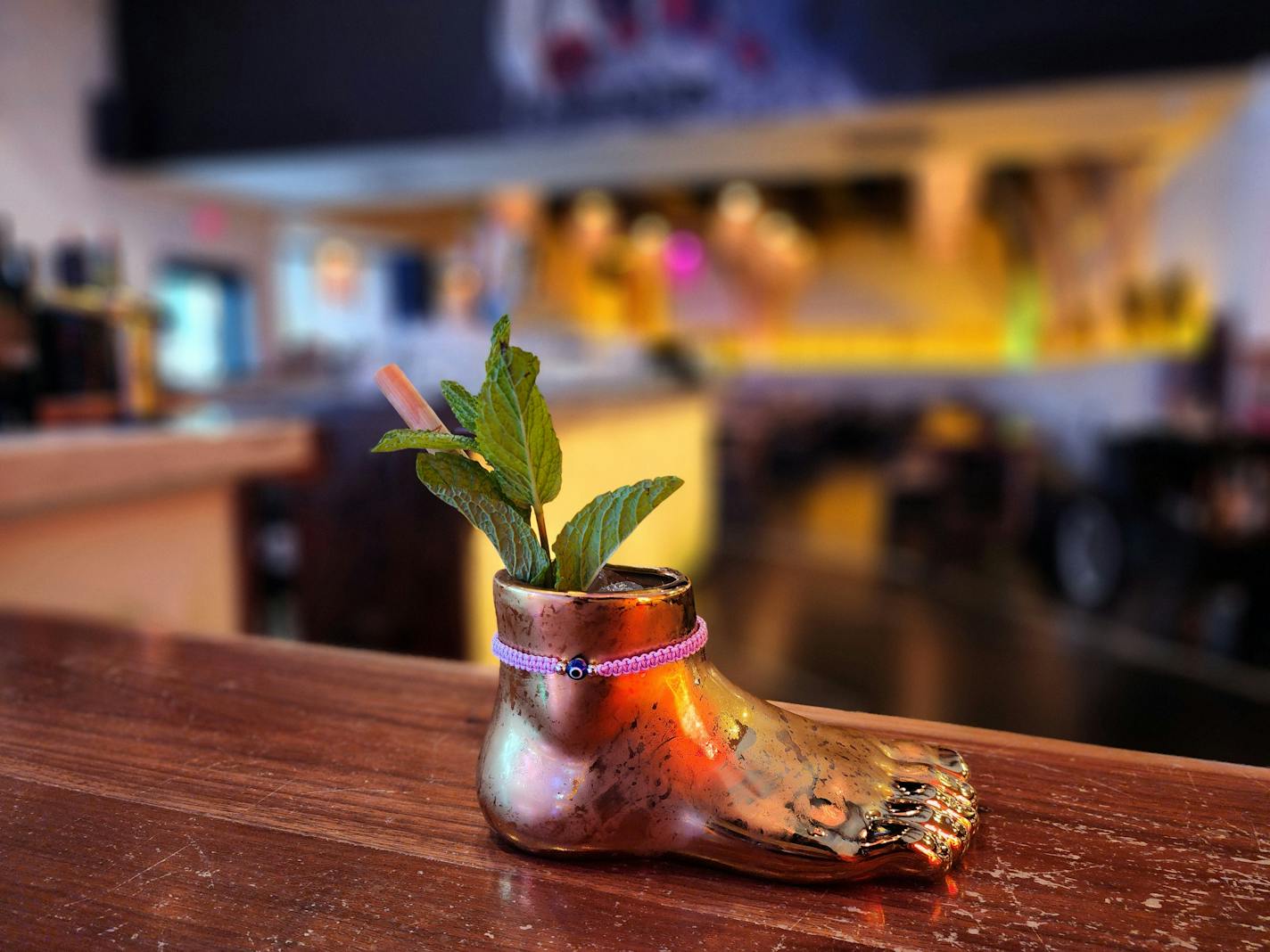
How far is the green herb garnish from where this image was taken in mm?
466

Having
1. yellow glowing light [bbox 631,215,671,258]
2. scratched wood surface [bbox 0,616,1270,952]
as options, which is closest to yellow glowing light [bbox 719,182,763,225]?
yellow glowing light [bbox 631,215,671,258]

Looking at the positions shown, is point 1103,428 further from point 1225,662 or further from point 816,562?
point 1225,662

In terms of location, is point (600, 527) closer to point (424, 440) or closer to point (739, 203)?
point (424, 440)

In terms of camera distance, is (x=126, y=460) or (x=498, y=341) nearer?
(x=498, y=341)

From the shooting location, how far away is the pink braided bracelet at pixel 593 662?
17.9 inches

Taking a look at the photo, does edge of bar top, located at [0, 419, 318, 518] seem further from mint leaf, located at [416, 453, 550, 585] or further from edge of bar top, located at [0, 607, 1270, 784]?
mint leaf, located at [416, 453, 550, 585]

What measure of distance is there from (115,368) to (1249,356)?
15.0ft

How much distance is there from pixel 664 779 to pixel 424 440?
22cm

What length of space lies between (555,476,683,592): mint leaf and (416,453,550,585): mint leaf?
0.05ft

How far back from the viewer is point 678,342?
6.30 m

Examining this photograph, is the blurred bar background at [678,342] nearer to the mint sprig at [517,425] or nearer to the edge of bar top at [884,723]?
the mint sprig at [517,425]

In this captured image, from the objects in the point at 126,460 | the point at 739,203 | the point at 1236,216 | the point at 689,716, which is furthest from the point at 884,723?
the point at 739,203

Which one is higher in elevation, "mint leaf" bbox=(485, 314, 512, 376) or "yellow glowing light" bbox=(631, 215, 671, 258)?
"yellow glowing light" bbox=(631, 215, 671, 258)

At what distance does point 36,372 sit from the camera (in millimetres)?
1518
